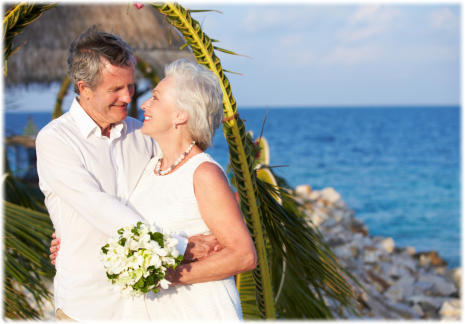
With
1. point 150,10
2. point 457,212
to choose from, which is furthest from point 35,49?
point 457,212

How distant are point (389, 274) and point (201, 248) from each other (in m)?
8.79

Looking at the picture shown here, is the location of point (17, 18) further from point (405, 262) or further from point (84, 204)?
point (405, 262)

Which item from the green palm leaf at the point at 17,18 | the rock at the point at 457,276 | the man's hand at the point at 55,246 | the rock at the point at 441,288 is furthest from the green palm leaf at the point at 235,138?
the rock at the point at 457,276

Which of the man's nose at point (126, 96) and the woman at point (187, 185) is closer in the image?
the woman at point (187, 185)

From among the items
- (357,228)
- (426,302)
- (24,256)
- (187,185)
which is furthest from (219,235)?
(357,228)

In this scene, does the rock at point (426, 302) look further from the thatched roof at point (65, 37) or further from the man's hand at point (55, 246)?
the man's hand at point (55, 246)

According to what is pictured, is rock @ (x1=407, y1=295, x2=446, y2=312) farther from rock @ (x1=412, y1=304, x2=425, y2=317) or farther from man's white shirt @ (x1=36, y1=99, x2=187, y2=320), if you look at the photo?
man's white shirt @ (x1=36, y1=99, x2=187, y2=320)

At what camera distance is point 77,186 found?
2.29m

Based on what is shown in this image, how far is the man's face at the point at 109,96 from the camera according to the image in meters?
2.48

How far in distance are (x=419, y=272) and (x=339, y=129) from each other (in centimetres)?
4664

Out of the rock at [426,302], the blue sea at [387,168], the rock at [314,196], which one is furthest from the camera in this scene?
the blue sea at [387,168]

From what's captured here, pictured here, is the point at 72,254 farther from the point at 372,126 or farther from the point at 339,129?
the point at 372,126

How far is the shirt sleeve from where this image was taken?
7.30 ft

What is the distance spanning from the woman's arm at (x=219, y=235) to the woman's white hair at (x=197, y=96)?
221 mm
